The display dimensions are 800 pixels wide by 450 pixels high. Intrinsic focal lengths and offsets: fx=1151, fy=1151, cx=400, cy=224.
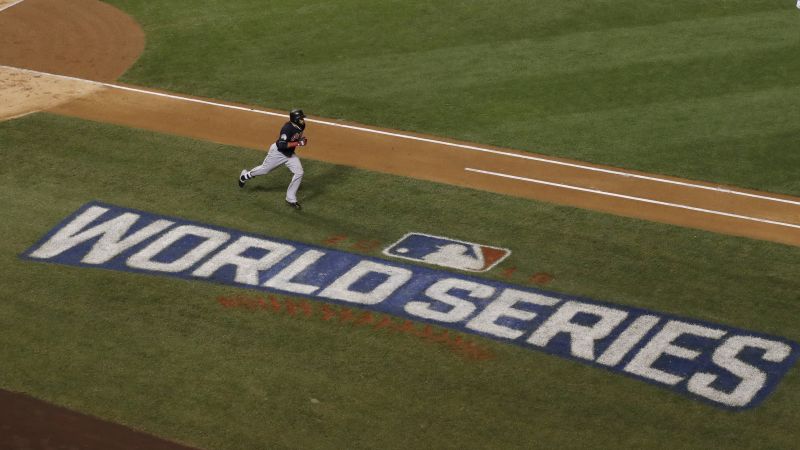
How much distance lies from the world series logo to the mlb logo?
0.04 m

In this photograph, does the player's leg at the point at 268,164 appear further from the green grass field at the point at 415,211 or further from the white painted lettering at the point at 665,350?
the white painted lettering at the point at 665,350

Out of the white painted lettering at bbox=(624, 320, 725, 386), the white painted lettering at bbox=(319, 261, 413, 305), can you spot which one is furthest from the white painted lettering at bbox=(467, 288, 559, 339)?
the white painted lettering at bbox=(624, 320, 725, 386)

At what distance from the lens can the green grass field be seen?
14117 mm

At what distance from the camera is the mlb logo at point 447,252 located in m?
17.5

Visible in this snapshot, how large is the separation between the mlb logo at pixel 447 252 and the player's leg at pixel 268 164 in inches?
109

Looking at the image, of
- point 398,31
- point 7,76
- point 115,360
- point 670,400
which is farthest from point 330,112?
point 670,400

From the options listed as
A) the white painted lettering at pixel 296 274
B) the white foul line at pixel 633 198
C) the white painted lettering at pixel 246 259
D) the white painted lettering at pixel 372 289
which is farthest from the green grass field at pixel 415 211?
the white foul line at pixel 633 198

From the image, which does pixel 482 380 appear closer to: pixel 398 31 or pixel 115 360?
pixel 115 360

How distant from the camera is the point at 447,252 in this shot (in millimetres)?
17844

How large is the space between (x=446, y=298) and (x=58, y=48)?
1476 centimetres

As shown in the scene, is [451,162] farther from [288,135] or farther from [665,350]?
[665,350]

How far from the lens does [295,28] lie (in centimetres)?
2827

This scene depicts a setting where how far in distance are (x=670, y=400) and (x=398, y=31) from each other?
1558 cm

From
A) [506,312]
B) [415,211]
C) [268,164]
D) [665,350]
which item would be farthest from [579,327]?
[268,164]
